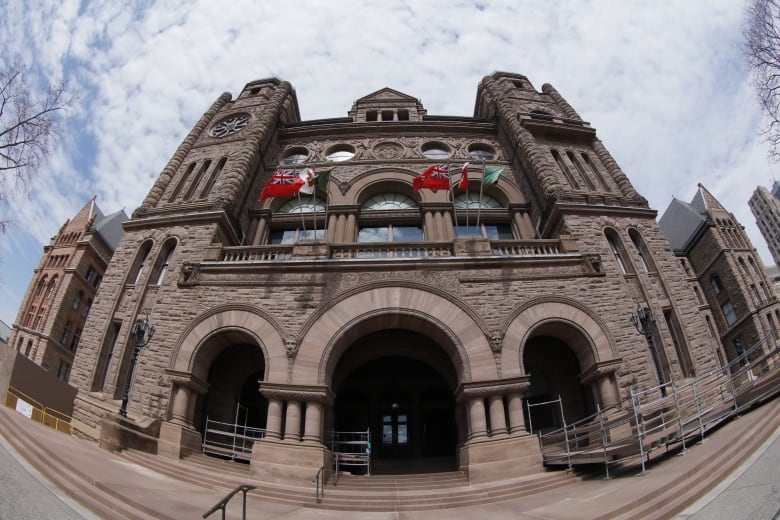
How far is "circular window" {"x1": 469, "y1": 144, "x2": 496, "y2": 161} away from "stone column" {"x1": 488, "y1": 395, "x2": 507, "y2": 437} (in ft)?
48.5

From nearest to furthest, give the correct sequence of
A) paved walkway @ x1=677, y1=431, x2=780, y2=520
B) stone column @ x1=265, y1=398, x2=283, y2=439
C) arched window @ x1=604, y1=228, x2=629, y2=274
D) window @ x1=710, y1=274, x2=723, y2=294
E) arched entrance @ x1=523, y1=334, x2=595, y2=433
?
paved walkway @ x1=677, y1=431, x2=780, y2=520
stone column @ x1=265, y1=398, x2=283, y2=439
arched entrance @ x1=523, y1=334, x2=595, y2=433
arched window @ x1=604, y1=228, x2=629, y2=274
window @ x1=710, y1=274, x2=723, y2=294

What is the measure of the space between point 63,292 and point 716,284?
6047 cm

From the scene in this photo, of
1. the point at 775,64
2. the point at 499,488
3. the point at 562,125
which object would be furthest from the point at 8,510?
the point at 562,125

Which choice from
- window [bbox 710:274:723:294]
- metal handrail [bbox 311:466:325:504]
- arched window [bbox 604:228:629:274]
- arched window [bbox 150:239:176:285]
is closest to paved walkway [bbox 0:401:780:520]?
metal handrail [bbox 311:466:325:504]

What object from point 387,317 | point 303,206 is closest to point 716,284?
point 387,317

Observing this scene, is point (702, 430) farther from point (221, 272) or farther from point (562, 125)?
point (562, 125)

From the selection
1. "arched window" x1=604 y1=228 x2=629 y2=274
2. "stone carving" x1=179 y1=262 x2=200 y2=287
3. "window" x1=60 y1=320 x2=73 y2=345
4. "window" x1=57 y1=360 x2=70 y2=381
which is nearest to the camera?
"stone carving" x1=179 y1=262 x2=200 y2=287

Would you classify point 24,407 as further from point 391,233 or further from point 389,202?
point 389,202

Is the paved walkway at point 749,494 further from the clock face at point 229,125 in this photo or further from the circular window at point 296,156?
the clock face at point 229,125

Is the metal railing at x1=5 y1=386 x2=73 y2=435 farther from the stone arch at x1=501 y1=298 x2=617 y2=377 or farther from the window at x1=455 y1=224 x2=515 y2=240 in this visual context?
the window at x1=455 y1=224 x2=515 y2=240

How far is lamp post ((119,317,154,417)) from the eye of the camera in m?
11.3

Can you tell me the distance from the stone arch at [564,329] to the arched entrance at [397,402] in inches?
124

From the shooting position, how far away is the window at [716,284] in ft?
111

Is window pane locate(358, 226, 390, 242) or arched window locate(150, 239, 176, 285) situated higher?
window pane locate(358, 226, 390, 242)
